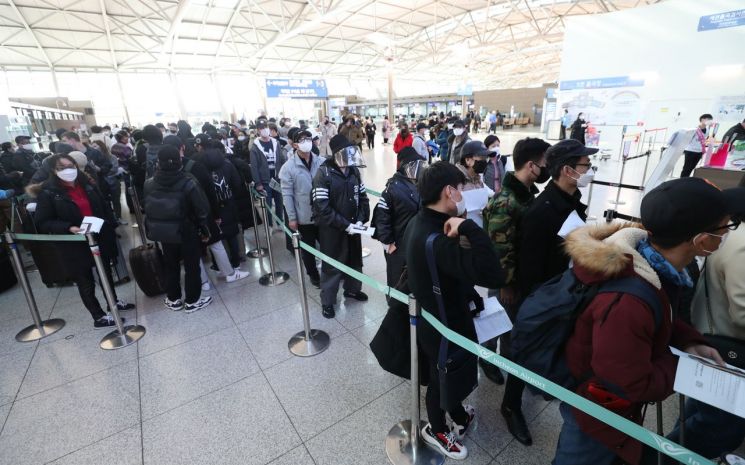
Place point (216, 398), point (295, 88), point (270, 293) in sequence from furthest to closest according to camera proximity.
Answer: point (295, 88), point (270, 293), point (216, 398)

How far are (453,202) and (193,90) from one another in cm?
3013

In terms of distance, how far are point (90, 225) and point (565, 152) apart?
12.2 ft

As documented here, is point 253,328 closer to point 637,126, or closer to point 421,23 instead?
point 637,126

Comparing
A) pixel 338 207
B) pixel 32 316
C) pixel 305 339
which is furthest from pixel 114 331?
pixel 338 207

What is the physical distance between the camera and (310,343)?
3025 mm

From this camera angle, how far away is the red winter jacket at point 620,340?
1.09 meters

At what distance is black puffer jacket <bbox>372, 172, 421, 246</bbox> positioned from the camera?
2725 mm

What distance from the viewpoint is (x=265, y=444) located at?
6.98 feet

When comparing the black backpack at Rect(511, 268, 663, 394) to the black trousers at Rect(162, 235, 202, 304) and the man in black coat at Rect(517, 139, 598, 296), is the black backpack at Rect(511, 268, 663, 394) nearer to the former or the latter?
the man in black coat at Rect(517, 139, 598, 296)

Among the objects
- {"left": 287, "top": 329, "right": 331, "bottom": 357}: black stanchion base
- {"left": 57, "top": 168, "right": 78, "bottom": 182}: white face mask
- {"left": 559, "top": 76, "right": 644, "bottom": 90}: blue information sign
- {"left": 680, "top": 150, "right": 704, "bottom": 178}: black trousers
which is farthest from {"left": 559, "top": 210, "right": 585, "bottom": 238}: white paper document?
{"left": 559, "top": 76, "right": 644, "bottom": 90}: blue information sign

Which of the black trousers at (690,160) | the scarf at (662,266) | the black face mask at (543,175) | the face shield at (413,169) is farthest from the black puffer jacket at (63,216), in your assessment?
the black trousers at (690,160)

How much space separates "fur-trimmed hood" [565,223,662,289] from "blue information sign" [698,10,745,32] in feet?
44.8

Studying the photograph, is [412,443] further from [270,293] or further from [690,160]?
[690,160]

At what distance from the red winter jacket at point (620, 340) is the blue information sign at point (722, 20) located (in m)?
13.7
